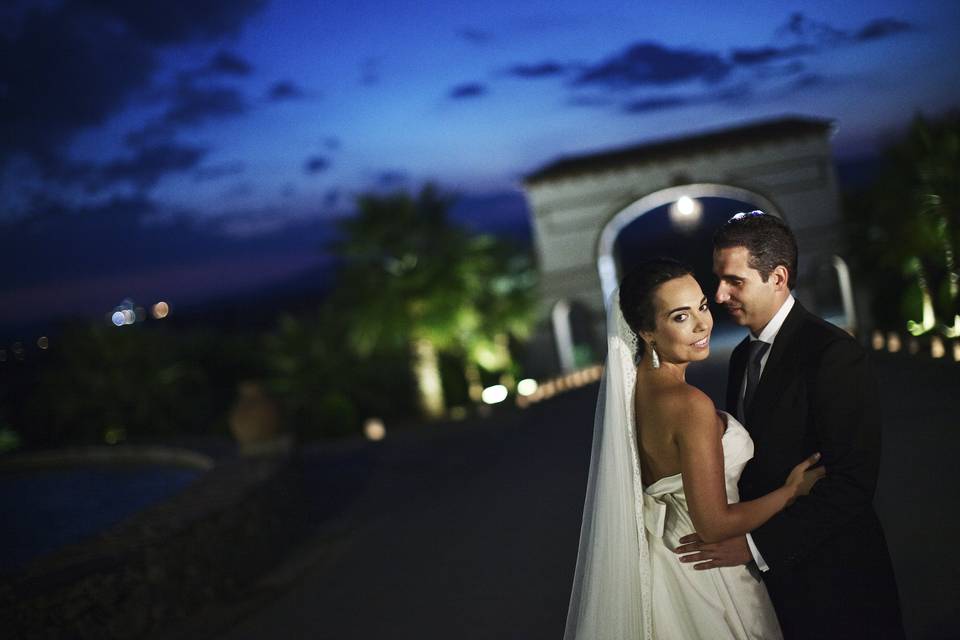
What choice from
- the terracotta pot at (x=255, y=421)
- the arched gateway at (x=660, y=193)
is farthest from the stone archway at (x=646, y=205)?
the terracotta pot at (x=255, y=421)

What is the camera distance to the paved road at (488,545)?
16.7ft

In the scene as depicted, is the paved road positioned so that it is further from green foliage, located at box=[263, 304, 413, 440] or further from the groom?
green foliage, located at box=[263, 304, 413, 440]

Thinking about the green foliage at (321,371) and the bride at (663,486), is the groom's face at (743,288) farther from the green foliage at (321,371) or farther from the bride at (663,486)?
the green foliage at (321,371)

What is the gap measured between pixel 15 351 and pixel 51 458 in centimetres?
1450

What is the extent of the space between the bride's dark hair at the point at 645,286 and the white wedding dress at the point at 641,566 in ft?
0.42

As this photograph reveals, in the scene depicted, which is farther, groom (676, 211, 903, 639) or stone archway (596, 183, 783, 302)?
stone archway (596, 183, 783, 302)

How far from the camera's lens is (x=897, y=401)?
9.36 m

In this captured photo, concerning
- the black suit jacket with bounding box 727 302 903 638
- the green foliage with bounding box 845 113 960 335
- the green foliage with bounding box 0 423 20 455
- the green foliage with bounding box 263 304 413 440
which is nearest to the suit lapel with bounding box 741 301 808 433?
the black suit jacket with bounding box 727 302 903 638

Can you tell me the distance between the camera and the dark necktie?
2598mm

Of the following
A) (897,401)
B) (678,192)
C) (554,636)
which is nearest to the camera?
(554,636)

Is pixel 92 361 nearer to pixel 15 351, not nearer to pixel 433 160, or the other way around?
pixel 15 351

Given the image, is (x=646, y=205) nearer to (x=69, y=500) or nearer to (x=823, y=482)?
(x=69, y=500)

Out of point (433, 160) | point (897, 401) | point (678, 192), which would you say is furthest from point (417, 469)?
point (433, 160)

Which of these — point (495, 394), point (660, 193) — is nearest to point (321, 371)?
point (495, 394)
